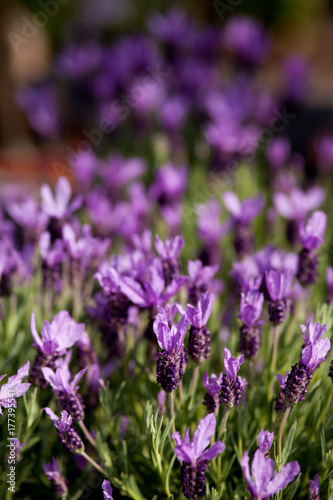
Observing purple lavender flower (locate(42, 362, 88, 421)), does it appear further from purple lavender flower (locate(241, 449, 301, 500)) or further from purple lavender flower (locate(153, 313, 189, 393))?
purple lavender flower (locate(241, 449, 301, 500))

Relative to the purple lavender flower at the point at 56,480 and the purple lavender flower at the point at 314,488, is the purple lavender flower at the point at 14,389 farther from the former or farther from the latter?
the purple lavender flower at the point at 314,488

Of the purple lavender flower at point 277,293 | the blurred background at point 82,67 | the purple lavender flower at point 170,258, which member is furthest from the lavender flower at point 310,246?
the blurred background at point 82,67

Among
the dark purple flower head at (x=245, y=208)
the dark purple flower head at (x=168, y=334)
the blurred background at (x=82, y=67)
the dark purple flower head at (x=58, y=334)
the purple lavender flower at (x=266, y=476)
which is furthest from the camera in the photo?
the blurred background at (x=82, y=67)

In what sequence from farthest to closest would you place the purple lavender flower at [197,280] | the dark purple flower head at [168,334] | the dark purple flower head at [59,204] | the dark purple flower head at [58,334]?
the dark purple flower head at [59,204] → the purple lavender flower at [197,280] → the dark purple flower head at [58,334] → the dark purple flower head at [168,334]

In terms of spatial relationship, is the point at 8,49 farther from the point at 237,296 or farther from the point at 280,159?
the point at 237,296

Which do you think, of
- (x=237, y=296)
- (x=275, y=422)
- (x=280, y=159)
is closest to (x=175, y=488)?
(x=275, y=422)

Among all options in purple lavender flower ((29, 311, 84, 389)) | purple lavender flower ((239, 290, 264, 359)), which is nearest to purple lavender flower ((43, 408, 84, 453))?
purple lavender flower ((29, 311, 84, 389))

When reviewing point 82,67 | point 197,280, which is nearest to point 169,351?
point 197,280
